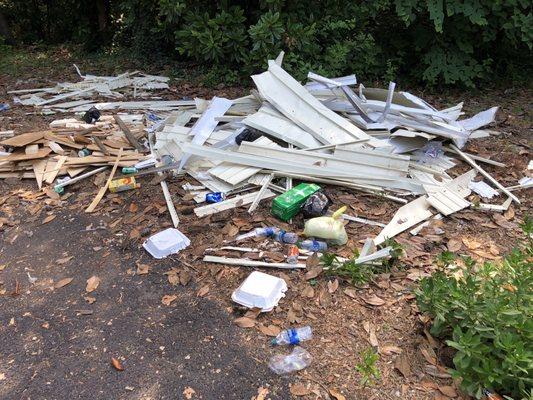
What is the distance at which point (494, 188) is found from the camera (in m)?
4.51

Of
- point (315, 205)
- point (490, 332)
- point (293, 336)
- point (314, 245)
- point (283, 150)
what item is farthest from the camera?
point (283, 150)

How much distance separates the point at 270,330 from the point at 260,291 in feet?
0.94

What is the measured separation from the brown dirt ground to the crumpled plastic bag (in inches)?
3.9

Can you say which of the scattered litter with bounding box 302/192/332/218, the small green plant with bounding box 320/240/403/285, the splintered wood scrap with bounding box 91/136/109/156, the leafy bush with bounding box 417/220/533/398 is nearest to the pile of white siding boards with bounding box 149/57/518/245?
the small green plant with bounding box 320/240/403/285

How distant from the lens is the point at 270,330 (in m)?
2.95

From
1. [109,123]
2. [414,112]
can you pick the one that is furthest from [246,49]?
[414,112]

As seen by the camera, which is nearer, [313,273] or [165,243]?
[313,273]

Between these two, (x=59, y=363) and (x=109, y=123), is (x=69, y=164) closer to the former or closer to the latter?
(x=109, y=123)

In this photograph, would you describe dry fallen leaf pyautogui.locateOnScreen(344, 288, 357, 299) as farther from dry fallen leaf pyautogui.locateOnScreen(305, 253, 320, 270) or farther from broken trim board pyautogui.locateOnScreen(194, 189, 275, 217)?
broken trim board pyautogui.locateOnScreen(194, 189, 275, 217)

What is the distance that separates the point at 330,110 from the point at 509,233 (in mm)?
2217

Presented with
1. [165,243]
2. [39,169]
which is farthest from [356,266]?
[39,169]

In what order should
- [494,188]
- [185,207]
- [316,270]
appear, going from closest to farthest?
1. [316,270]
2. [185,207]
3. [494,188]

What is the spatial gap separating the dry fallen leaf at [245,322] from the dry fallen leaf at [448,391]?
118cm

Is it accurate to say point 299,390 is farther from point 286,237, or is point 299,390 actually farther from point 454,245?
point 454,245
